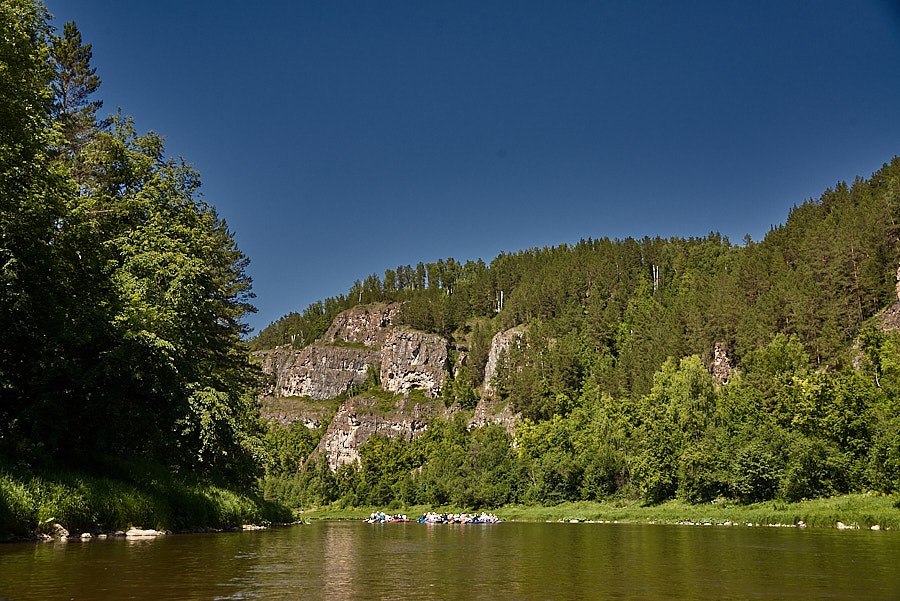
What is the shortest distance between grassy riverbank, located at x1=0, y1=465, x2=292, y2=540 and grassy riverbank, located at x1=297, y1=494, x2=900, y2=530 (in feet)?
139

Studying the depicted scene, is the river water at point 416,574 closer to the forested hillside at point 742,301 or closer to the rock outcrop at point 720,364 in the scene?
the forested hillside at point 742,301

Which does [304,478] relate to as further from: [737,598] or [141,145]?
[737,598]

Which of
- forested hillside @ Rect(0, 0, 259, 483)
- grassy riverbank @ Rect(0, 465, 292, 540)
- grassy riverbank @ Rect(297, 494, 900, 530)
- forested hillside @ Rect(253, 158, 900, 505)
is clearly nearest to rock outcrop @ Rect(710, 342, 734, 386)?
forested hillside @ Rect(253, 158, 900, 505)

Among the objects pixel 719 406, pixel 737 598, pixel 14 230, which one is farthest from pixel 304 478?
pixel 737 598

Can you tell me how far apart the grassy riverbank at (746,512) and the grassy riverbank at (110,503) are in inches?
1666

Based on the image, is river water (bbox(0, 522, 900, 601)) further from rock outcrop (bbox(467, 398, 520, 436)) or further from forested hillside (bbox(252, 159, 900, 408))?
rock outcrop (bbox(467, 398, 520, 436))

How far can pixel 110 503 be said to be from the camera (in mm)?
23531

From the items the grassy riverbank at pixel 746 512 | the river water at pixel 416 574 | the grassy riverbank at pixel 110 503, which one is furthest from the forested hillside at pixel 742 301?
the grassy riverbank at pixel 110 503

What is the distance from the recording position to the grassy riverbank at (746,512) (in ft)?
152

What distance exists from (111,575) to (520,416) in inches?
5982

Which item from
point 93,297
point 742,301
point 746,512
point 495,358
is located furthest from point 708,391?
point 495,358

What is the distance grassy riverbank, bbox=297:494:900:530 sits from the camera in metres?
46.2

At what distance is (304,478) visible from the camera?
16812 centimetres

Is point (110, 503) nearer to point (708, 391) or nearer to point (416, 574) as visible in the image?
point (416, 574)
